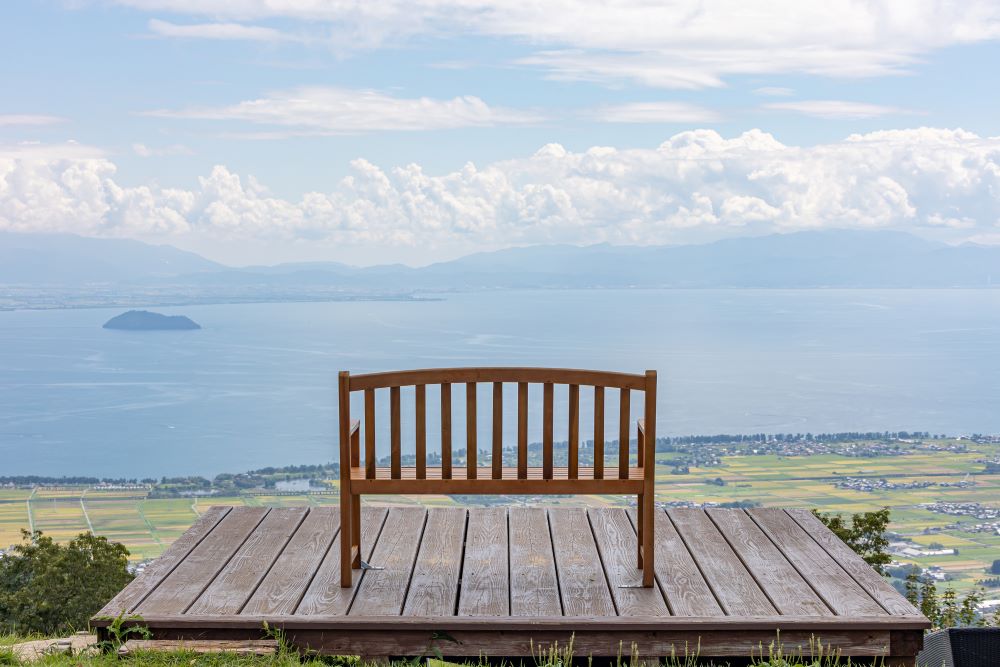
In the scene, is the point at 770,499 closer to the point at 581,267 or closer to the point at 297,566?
the point at 297,566

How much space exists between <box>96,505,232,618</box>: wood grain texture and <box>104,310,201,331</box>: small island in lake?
121 feet

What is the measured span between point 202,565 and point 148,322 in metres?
41.5

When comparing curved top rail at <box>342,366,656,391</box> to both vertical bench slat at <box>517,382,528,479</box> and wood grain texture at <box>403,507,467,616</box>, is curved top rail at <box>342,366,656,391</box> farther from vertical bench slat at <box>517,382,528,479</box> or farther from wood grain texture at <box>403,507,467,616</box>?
wood grain texture at <box>403,507,467,616</box>

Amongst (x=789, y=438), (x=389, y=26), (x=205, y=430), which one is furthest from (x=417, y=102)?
(x=789, y=438)

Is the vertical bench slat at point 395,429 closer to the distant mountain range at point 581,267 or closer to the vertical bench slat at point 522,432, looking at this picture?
the vertical bench slat at point 522,432

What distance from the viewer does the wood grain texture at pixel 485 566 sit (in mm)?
3701

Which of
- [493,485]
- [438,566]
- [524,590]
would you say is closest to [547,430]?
[493,485]

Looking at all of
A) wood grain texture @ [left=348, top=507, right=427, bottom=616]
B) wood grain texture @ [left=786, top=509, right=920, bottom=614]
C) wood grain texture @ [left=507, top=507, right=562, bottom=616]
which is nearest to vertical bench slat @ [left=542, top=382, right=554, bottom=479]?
wood grain texture @ [left=507, top=507, right=562, bottom=616]

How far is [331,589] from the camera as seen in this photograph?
3873 mm

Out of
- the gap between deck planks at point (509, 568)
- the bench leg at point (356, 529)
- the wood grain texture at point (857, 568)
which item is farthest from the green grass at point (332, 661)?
the bench leg at point (356, 529)

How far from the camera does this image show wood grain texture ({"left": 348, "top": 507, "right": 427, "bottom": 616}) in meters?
3.69

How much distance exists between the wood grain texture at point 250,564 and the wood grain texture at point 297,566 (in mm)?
34

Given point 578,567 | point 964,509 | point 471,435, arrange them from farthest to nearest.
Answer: point 964,509
point 578,567
point 471,435

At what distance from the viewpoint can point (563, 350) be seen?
35219 millimetres
